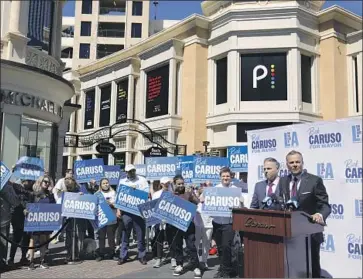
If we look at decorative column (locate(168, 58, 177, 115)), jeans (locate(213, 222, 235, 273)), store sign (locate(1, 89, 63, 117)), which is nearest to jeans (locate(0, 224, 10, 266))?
jeans (locate(213, 222, 235, 273))

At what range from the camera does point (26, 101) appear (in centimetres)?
1241

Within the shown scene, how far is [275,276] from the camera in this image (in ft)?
17.0

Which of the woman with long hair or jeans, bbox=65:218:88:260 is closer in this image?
the woman with long hair

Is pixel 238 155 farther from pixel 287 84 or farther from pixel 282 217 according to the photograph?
pixel 287 84

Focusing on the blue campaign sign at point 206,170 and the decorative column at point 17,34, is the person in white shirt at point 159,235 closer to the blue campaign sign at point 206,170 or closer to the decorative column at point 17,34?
the blue campaign sign at point 206,170

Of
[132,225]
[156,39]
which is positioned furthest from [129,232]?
[156,39]

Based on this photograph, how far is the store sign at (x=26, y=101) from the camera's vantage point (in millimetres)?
11875

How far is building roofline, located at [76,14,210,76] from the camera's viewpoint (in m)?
26.9

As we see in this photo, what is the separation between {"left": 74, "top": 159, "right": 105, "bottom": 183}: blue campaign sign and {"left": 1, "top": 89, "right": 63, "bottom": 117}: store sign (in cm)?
243

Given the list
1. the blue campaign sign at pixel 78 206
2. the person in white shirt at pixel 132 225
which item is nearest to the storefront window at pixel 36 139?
the blue campaign sign at pixel 78 206

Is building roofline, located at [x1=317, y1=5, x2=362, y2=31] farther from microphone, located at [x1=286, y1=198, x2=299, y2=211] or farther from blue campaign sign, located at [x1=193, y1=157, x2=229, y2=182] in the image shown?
microphone, located at [x1=286, y1=198, x2=299, y2=211]

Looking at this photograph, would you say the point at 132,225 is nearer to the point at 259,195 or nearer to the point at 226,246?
the point at 226,246

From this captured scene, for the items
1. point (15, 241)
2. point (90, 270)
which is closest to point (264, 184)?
point (90, 270)

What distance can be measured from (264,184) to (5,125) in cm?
819
